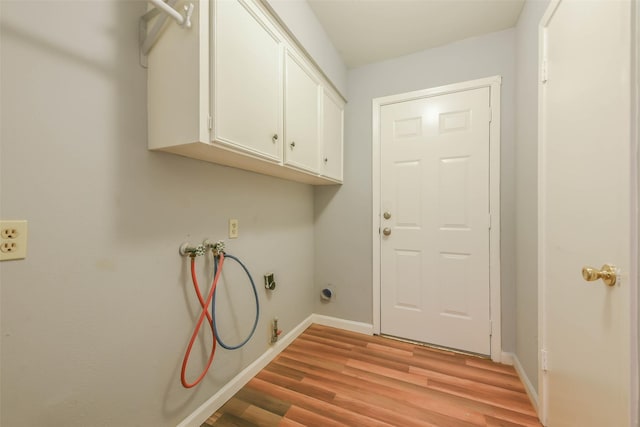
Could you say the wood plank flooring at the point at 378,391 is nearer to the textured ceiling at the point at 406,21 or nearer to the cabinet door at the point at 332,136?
the cabinet door at the point at 332,136

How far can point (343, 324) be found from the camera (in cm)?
235

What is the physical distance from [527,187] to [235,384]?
85.9 inches

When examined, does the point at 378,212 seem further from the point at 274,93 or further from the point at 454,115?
the point at 274,93

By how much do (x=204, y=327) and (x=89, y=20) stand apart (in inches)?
54.7

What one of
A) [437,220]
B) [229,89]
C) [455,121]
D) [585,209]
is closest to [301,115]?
[229,89]

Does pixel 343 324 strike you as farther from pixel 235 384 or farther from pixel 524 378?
pixel 524 378

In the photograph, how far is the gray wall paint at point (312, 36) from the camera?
1424 millimetres

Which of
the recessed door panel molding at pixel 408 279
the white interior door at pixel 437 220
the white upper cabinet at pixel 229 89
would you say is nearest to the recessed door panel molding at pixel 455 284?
the white interior door at pixel 437 220

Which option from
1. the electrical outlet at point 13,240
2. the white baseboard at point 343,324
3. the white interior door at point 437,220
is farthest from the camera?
the white baseboard at point 343,324

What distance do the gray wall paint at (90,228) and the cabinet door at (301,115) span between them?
1.71ft

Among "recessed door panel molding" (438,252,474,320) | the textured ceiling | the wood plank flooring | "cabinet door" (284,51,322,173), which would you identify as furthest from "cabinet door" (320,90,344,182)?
the wood plank flooring

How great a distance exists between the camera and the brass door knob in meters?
0.75

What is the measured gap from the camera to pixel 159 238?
109 centimetres

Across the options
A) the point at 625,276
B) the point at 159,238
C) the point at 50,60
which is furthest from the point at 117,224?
the point at 625,276
